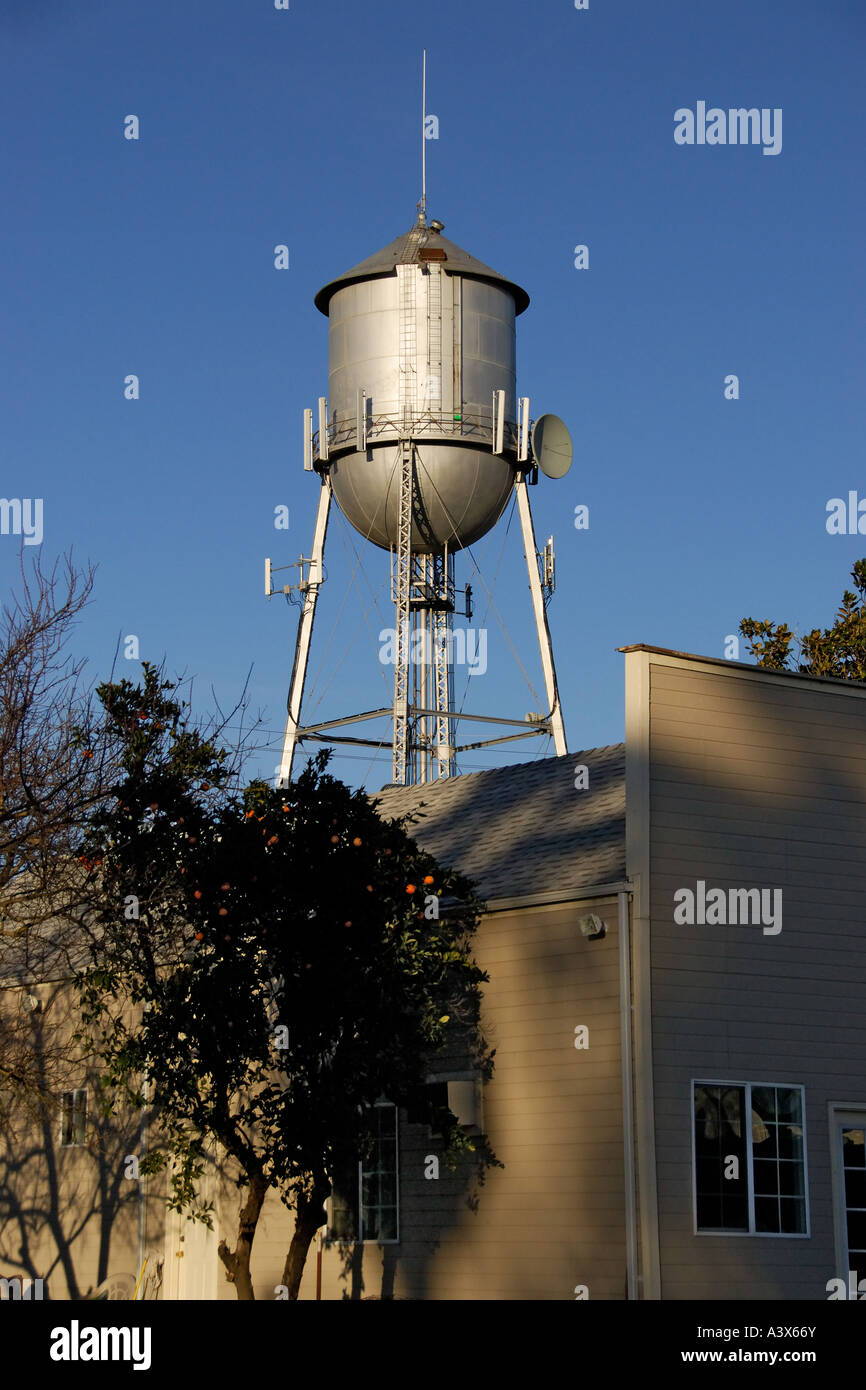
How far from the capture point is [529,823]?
2062 centimetres

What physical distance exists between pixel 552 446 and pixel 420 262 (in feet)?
12.3

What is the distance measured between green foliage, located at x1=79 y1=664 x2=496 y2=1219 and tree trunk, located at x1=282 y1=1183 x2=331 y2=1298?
0.50 ft

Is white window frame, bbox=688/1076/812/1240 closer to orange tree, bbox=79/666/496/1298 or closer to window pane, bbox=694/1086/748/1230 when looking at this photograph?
window pane, bbox=694/1086/748/1230

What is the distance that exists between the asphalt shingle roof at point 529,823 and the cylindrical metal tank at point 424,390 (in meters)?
7.92

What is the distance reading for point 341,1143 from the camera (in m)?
17.0

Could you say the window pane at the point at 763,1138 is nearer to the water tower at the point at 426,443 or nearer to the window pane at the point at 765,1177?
the window pane at the point at 765,1177

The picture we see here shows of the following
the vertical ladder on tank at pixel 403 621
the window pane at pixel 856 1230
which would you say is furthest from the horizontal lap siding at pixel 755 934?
the vertical ladder on tank at pixel 403 621

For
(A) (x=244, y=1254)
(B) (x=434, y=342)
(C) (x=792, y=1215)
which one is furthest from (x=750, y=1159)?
(B) (x=434, y=342)

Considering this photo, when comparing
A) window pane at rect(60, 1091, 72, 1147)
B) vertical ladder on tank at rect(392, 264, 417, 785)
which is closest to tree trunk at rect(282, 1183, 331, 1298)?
window pane at rect(60, 1091, 72, 1147)

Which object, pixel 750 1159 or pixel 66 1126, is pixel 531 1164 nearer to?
pixel 750 1159

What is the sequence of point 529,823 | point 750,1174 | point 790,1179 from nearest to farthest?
point 750,1174 < point 790,1179 < point 529,823
